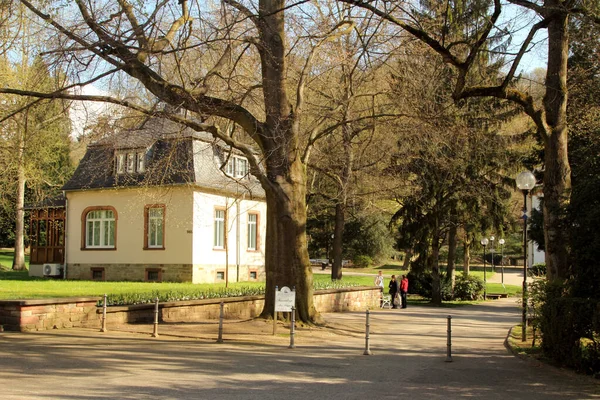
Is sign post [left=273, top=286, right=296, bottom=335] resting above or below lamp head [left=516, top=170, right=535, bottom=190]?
below

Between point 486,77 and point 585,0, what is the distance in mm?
6397

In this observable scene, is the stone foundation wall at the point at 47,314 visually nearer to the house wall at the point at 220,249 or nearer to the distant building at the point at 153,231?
the distant building at the point at 153,231

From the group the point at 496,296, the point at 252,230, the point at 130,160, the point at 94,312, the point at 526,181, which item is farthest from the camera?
the point at 496,296

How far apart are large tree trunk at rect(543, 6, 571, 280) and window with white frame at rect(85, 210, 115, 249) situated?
26020 millimetres

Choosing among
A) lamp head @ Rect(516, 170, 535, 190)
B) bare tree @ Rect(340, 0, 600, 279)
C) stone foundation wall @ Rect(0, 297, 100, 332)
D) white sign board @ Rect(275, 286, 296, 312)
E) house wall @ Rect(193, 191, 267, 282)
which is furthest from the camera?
house wall @ Rect(193, 191, 267, 282)

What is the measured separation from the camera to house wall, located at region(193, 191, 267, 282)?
32.3 m

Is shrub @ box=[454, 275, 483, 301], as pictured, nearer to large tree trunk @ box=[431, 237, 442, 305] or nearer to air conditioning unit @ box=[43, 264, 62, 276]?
large tree trunk @ box=[431, 237, 442, 305]

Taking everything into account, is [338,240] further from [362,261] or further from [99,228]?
[362,261]

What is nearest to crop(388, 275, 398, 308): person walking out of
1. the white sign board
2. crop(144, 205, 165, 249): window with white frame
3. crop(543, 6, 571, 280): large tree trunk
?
crop(144, 205, 165, 249): window with white frame

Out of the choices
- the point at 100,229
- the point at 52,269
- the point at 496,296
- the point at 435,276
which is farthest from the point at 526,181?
the point at 52,269

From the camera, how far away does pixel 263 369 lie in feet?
35.2

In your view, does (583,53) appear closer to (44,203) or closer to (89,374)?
(89,374)

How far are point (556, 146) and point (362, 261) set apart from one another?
157ft

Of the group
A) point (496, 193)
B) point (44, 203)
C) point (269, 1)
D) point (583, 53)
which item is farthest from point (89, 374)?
point (44, 203)
